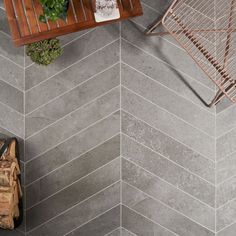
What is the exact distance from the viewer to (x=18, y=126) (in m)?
3.24

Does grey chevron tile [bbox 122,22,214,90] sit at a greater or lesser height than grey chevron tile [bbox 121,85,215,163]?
greater

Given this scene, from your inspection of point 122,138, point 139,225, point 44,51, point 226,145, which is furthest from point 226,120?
point 44,51

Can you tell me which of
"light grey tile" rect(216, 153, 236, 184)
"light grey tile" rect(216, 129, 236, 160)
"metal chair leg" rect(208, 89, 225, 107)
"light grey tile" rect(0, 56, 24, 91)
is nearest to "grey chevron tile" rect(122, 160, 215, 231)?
"light grey tile" rect(216, 153, 236, 184)

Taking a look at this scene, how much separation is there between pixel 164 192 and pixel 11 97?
4.38ft

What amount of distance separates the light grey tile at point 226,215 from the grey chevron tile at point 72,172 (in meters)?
0.89

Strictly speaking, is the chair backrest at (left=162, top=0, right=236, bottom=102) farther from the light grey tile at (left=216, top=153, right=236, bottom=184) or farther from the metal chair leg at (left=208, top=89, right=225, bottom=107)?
the light grey tile at (left=216, top=153, right=236, bottom=184)

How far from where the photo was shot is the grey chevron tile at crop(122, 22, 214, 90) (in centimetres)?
325

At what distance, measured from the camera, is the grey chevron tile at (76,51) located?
3.25 metres

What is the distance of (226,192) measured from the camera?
3.25 meters

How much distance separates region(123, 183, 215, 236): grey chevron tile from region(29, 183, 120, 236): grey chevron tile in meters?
0.12

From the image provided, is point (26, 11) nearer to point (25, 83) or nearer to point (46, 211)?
point (25, 83)

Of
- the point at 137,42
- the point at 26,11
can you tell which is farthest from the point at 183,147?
the point at 26,11

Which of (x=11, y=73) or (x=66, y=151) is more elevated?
(x=11, y=73)

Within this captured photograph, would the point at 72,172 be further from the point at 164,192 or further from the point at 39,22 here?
the point at 39,22
